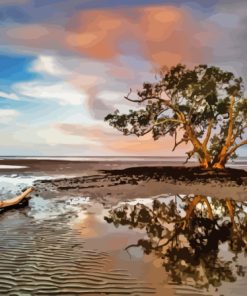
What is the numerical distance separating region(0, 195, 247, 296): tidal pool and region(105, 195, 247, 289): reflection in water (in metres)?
0.02

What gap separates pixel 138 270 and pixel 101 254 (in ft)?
5.55

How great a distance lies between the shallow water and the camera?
7.35 metres

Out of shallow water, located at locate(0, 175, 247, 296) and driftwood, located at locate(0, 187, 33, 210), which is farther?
driftwood, located at locate(0, 187, 33, 210)

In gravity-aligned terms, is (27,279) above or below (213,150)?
below

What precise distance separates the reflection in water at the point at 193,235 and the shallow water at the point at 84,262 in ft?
0.43

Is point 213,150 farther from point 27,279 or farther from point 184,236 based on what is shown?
point 27,279

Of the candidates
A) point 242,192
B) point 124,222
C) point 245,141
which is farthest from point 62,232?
point 245,141

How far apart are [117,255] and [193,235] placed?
3.11 meters

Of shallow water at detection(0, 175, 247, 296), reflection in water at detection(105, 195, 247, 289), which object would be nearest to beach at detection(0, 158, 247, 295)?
shallow water at detection(0, 175, 247, 296)

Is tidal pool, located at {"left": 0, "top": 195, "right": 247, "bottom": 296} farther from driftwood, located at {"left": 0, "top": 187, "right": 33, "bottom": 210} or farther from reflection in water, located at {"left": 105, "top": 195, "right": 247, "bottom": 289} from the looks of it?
driftwood, located at {"left": 0, "top": 187, "right": 33, "bottom": 210}

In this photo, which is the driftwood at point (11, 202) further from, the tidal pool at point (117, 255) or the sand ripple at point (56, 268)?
the sand ripple at point (56, 268)

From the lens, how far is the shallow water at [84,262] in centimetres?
735

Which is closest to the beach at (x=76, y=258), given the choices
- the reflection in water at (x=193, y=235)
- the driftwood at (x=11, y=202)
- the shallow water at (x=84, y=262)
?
the shallow water at (x=84, y=262)

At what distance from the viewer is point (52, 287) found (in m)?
7.40
